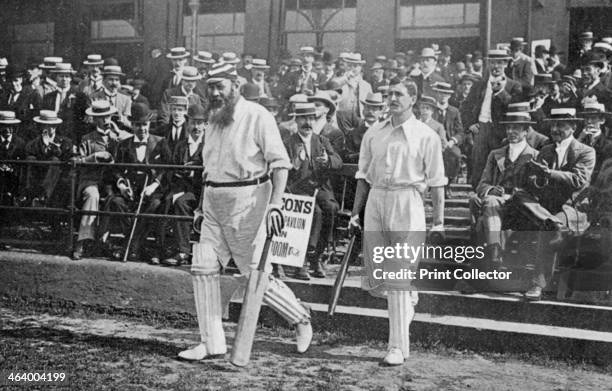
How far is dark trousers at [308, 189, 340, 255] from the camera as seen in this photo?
5.25 metres

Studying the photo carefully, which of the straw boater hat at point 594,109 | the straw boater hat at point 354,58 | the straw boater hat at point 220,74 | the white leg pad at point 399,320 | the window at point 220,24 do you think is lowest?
the white leg pad at point 399,320

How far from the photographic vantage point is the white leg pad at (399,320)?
4109mm

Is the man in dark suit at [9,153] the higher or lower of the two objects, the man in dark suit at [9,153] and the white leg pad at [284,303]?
the higher

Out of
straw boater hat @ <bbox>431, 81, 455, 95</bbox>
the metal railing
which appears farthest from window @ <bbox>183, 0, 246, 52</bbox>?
straw boater hat @ <bbox>431, 81, 455, 95</bbox>

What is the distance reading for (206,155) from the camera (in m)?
4.31

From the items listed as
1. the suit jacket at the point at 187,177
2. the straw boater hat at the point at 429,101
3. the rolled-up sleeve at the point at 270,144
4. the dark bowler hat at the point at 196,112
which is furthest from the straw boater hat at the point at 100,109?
the straw boater hat at the point at 429,101

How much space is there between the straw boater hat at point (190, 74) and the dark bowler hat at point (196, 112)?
233 millimetres

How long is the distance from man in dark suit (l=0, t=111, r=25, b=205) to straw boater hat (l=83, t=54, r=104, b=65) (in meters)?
0.89

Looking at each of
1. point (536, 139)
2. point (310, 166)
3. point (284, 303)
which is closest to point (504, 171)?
point (536, 139)

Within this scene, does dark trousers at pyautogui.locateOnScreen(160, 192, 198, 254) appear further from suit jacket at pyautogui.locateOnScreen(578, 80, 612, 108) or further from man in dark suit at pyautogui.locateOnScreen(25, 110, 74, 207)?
suit jacket at pyautogui.locateOnScreen(578, 80, 612, 108)

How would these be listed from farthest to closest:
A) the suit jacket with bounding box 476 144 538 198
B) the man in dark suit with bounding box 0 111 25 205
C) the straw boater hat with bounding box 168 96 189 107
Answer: the man in dark suit with bounding box 0 111 25 205
the straw boater hat with bounding box 168 96 189 107
the suit jacket with bounding box 476 144 538 198

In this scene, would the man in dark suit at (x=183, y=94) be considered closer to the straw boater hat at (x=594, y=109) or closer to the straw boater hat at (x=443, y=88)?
the straw boater hat at (x=443, y=88)

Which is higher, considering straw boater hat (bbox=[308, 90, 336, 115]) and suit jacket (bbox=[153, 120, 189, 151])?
straw boater hat (bbox=[308, 90, 336, 115])

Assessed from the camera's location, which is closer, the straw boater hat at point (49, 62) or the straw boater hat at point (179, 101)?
the straw boater hat at point (179, 101)
